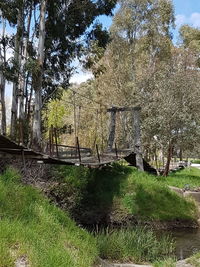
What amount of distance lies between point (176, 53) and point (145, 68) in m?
2.38

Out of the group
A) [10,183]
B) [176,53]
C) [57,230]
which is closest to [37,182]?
[10,183]

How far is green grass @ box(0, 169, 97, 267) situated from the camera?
14.7ft

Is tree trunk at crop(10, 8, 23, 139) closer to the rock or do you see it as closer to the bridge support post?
the bridge support post

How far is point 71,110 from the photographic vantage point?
112ft

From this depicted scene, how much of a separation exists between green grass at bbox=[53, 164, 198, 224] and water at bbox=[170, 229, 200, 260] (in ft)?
3.16

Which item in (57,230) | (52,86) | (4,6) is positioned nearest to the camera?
(57,230)

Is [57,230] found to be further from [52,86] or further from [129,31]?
[129,31]

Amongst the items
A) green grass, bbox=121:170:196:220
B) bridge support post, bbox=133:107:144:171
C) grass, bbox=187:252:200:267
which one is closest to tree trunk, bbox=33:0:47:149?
green grass, bbox=121:170:196:220

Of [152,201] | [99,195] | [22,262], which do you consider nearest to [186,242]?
[152,201]

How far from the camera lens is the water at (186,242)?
8495 millimetres

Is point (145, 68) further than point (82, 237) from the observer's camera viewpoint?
Yes

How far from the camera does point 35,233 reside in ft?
16.5

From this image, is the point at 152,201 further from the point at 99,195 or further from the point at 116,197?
the point at 99,195

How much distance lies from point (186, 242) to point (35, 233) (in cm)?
573
